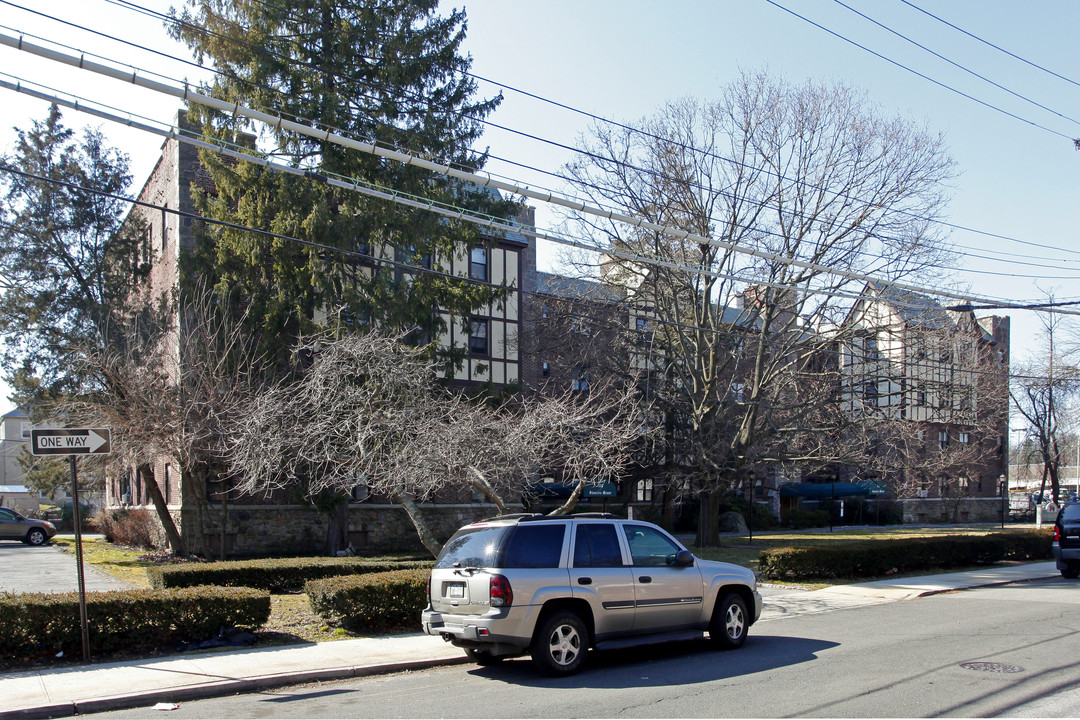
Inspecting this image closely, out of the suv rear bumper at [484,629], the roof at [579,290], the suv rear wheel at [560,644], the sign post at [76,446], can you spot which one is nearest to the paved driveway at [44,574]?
the sign post at [76,446]

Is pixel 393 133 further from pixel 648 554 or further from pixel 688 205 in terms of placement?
pixel 648 554

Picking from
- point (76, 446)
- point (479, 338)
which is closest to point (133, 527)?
point (479, 338)

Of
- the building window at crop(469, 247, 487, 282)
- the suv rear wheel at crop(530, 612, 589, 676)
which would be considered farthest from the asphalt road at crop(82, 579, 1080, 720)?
the building window at crop(469, 247, 487, 282)

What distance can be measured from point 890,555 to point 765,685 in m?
14.3

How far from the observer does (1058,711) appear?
7375 millimetres

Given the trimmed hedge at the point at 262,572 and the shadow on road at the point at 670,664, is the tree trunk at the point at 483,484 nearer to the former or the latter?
the trimmed hedge at the point at 262,572

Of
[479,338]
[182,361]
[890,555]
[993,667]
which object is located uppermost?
[479,338]

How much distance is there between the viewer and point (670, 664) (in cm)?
998

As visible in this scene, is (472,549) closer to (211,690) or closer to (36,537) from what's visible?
(211,690)

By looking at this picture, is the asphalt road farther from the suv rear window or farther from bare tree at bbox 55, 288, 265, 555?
bare tree at bbox 55, 288, 265, 555

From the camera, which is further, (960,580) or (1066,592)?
(960,580)

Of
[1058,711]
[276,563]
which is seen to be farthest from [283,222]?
[1058,711]

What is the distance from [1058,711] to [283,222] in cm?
2079

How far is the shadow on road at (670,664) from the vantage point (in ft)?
29.8
